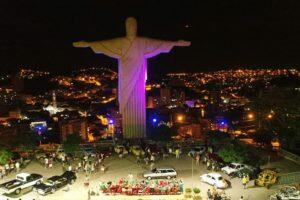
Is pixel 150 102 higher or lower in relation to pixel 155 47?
lower

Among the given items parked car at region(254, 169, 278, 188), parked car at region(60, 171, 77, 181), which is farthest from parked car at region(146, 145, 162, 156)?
parked car at region(254, 169, 278, 188)

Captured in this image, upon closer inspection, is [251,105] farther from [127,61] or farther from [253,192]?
[253,192]

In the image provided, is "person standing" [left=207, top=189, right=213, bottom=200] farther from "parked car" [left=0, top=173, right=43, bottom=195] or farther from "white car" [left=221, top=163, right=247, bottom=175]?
"parked car" [left=0, top=173, right=43, bottom=195]

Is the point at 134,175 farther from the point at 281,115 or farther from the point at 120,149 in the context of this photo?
the point at 281,115

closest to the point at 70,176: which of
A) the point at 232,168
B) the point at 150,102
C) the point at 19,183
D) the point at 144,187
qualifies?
the point at 19,183

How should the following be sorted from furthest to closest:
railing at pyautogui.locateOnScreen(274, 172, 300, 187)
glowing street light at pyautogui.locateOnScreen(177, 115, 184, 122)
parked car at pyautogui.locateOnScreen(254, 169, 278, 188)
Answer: glowing street light at pyautogui.locateOnScreen(177, 115, 184, 122)
railing at pyautogui.locateOnScreen(274, 172, 300, 187)
parked car at pyautogui.locateOnScreen(254, 169, 278, 188)

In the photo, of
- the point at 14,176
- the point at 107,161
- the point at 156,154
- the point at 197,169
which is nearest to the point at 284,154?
the point at 197,169

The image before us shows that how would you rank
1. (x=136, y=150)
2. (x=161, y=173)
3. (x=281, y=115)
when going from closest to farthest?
(x=161, y=173)
(x=136, y=150)
(x=281, y=115)
